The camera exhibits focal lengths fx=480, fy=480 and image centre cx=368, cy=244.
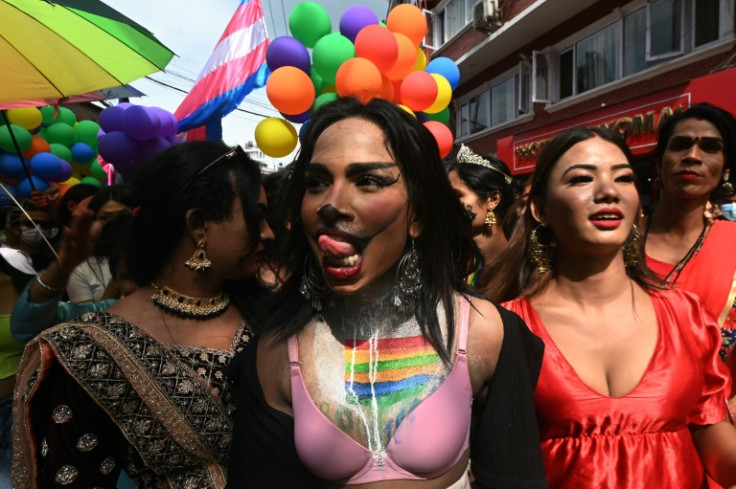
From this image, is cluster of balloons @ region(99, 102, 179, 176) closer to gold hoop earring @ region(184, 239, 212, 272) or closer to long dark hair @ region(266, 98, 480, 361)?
gold hoop earring @ region(184, 239, 212, 272)

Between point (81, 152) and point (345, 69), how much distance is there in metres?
5.32

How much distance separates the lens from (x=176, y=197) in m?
1.53

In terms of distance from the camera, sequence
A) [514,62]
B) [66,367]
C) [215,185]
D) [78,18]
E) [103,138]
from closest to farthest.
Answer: [66,367]
[215,185]
[78,18]
[103,138]
[514,62]

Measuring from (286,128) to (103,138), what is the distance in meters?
1.97

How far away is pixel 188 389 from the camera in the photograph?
1.41 meters

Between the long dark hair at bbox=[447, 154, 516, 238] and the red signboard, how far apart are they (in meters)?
2.73

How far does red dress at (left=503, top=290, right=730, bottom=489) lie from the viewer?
146cm

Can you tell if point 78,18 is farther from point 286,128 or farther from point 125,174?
point 125,174

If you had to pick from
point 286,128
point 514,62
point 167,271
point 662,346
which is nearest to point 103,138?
point 286,128

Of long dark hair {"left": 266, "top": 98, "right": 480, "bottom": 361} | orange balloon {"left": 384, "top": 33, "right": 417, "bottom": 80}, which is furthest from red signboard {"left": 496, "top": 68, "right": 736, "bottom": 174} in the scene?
long dark hair {"left": 266, "top": 98, "right": 480, "bottom": 361}

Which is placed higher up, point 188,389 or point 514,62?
point 514,62

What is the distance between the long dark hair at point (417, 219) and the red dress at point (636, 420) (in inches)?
20.4

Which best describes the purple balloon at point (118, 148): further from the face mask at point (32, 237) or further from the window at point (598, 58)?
the window at point (598, 58)

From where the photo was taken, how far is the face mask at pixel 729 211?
95.6 inches
